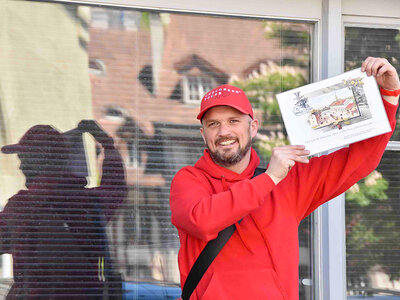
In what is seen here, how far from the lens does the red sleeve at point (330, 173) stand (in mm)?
2779

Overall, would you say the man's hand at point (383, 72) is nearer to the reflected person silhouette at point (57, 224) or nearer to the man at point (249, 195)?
the man at point (249, 195)

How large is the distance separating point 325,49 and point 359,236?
1260 millimetres

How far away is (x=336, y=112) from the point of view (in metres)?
2.72

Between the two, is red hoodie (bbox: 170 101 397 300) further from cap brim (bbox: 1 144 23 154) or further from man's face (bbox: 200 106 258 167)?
cap brim (bbox: 1 144 23 154)

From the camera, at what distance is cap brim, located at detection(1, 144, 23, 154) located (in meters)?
3.84

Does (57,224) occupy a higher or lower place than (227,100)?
lower

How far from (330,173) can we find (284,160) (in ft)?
1.17

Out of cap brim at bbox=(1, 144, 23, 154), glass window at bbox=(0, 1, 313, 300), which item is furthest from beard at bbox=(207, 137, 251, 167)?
cap brim at bbox=(1, 144, 23, 154)

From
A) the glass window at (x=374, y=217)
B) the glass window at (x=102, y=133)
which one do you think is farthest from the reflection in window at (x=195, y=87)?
the glass window at (x=374, y=217)

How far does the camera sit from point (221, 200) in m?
2.53

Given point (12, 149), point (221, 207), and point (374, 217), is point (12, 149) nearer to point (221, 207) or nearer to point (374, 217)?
point (221, 207)

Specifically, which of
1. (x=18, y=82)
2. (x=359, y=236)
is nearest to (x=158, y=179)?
(x=18, y=82)

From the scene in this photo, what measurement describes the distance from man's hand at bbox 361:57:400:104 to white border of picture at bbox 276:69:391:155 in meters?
0.03

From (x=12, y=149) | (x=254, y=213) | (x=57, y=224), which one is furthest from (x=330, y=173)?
(x=12, y=149)
